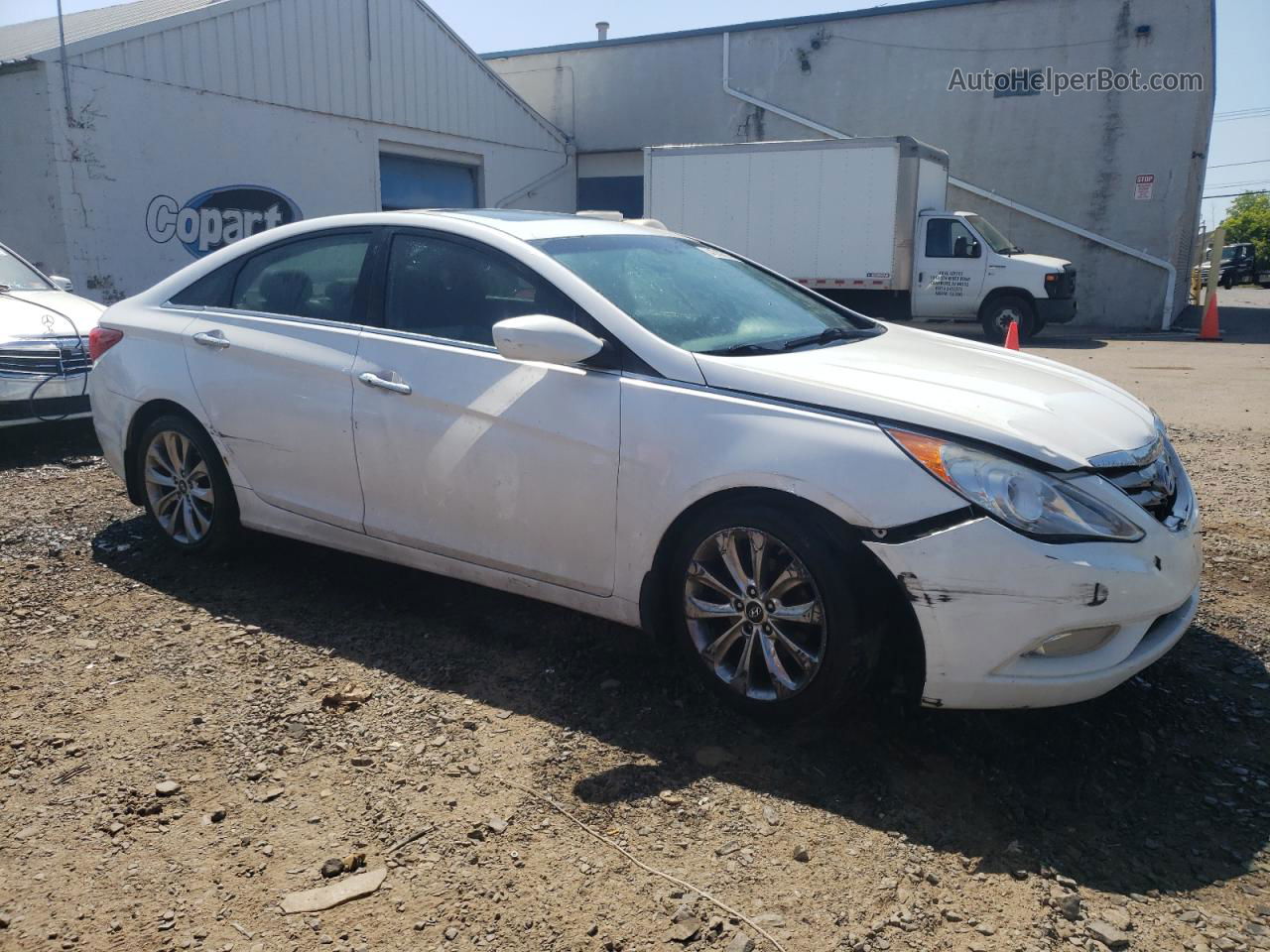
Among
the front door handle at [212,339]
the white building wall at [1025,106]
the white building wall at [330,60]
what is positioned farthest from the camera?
the white building wall at [1025,106]

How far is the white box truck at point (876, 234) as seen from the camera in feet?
54.4

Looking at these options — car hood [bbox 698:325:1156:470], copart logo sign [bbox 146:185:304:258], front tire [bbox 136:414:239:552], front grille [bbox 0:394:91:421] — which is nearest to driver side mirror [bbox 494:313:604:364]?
car hood [bbox 698:325:1156:470]

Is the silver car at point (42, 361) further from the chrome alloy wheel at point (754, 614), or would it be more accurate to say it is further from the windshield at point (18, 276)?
the chrome alloy wheel at point (754, 614)

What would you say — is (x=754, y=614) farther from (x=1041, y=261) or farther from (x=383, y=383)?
(x=1041, y=261)

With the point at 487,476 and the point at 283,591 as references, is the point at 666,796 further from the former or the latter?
the point at 283,591

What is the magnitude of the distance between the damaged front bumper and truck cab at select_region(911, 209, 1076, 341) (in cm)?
1495

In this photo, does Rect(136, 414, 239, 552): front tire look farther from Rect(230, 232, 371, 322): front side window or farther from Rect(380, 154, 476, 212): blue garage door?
Rect(380, 154, 476, 212): blue garage door

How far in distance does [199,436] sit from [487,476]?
1.67m

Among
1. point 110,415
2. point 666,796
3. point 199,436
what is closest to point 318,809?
point 666,796

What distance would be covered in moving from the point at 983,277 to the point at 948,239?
0.87 meters

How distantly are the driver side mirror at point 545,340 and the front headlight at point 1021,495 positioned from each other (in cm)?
108

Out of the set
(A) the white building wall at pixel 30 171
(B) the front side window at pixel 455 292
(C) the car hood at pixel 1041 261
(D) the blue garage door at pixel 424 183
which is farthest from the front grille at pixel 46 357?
(C) the car hood at pixel 1041 261

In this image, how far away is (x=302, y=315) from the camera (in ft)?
14.0

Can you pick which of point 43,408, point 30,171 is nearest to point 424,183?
point 30,171
